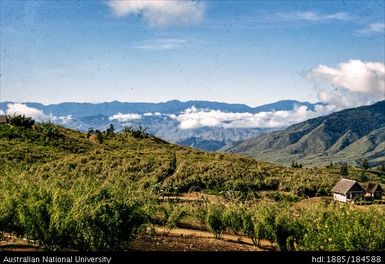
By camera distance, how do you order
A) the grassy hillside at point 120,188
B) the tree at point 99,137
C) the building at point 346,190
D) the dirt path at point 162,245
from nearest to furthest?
the grassy hillside at point 120,188
the dirt path at point 162,245
the building at point 346,190
the tree at point 99,137

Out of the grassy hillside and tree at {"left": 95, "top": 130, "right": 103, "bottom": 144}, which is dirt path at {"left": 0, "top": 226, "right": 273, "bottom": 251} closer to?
the grassy hillside

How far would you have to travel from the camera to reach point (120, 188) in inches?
789

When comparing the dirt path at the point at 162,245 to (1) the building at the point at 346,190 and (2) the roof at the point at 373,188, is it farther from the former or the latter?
(2) the roof at the point at 373,188

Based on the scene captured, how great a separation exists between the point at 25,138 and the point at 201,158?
3102cm

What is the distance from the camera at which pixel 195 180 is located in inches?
2768

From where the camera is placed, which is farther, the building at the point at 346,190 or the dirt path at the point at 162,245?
the building at the point at 346,190

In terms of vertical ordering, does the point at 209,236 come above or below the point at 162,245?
below

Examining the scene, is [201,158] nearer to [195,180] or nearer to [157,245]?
[195,180]

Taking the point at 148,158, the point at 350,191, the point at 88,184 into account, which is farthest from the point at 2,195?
the point at 350,191

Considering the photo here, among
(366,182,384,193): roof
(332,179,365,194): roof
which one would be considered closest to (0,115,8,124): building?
(332,179,365,194): roof

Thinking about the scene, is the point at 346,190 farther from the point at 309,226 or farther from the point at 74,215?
the point at 74,215

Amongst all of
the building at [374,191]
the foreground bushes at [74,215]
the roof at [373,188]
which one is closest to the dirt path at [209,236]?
the foreground bushes at [74,215]

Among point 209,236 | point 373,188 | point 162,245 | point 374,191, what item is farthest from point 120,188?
point 373,188

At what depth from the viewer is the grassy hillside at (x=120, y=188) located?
1823cm
